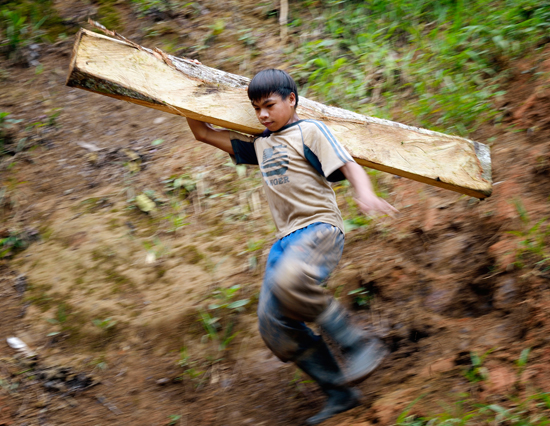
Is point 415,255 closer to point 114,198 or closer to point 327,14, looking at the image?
point 114,198

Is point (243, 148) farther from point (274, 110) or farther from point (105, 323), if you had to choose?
point (105, 323)

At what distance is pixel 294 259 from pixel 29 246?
9.30ft

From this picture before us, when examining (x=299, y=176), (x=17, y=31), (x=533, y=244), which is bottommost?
(x=533, y=244)

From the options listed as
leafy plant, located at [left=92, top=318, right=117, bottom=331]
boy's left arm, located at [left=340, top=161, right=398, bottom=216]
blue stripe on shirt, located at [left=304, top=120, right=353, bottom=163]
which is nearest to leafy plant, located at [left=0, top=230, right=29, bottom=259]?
leafy plant, located at [left=92, top=318, right=117, bottom=331]

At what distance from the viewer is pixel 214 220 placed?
437 cm

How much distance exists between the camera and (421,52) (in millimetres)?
5074

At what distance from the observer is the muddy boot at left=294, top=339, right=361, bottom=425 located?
2740mm

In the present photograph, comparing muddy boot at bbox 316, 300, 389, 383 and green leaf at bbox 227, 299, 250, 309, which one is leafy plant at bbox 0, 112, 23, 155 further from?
muddy boot at bbox 316, 300, 389, 383

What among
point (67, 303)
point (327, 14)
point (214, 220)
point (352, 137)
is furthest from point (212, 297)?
point (327, 14)

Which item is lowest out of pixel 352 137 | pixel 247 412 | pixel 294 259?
pixel 247 412

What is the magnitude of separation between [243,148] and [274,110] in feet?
1.28

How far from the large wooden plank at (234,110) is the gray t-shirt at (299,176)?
19cm

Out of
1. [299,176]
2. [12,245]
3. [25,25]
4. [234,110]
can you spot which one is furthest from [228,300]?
[25,25]

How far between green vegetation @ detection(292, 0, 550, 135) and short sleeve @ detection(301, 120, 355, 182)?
2015 mm
